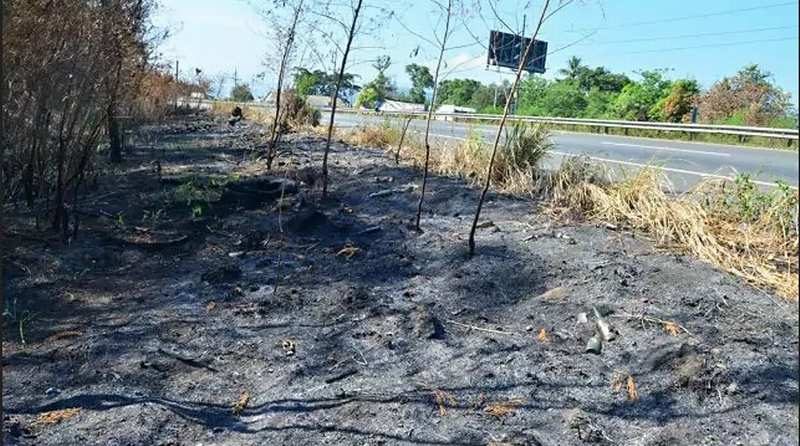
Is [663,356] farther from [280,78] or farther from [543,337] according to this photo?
[280,78]

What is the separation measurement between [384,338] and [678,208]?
199 cm

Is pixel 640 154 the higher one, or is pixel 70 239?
pixel 640 154

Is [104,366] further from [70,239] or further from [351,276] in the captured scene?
[70,239]

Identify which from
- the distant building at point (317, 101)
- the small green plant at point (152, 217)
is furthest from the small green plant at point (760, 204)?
the distant building at point (317, 101)

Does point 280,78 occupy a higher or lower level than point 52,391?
higher

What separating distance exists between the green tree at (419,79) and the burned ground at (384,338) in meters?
1.45

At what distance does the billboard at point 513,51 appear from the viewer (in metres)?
3.98

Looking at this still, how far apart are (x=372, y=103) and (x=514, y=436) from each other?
36.2 ft

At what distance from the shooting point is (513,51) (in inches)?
171

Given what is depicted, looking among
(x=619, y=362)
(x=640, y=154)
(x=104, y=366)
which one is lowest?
(x=104, y=366)

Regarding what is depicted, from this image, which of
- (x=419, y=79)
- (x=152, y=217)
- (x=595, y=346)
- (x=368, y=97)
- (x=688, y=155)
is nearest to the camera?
(x=595, y=346)

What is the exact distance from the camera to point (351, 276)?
3662mm

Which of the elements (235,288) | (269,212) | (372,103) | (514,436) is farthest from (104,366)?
(372,103)

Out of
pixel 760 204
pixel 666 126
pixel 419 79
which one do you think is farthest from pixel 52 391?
pixel 666 126
